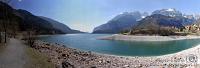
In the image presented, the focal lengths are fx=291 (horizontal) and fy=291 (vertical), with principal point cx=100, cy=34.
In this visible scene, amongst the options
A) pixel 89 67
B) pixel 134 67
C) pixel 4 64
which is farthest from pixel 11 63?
pixel 134 67

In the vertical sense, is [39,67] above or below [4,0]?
below

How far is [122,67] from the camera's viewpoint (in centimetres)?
3841

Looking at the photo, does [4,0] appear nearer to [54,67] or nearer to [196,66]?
[54,67]

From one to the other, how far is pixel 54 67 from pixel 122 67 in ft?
42.7

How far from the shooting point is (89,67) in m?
35.2

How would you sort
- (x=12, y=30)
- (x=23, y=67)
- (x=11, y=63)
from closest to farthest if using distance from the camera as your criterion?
(x=23, y=67) < (x=11, y=63) < (x=12, y=30)

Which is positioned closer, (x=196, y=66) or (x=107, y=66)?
(x=196, y=66)

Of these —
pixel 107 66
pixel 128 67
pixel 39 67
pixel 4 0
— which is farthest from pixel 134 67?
pixel 4 0

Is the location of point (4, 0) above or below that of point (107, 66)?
above

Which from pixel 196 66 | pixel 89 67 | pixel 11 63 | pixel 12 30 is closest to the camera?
pixel 11 63

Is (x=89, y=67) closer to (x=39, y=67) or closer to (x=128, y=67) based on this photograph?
(x=128, y=67)

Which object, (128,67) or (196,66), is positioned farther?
(128,67)

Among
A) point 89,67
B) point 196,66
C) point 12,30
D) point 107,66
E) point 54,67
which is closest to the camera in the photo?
point 54,67

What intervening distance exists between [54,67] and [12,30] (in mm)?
87815
